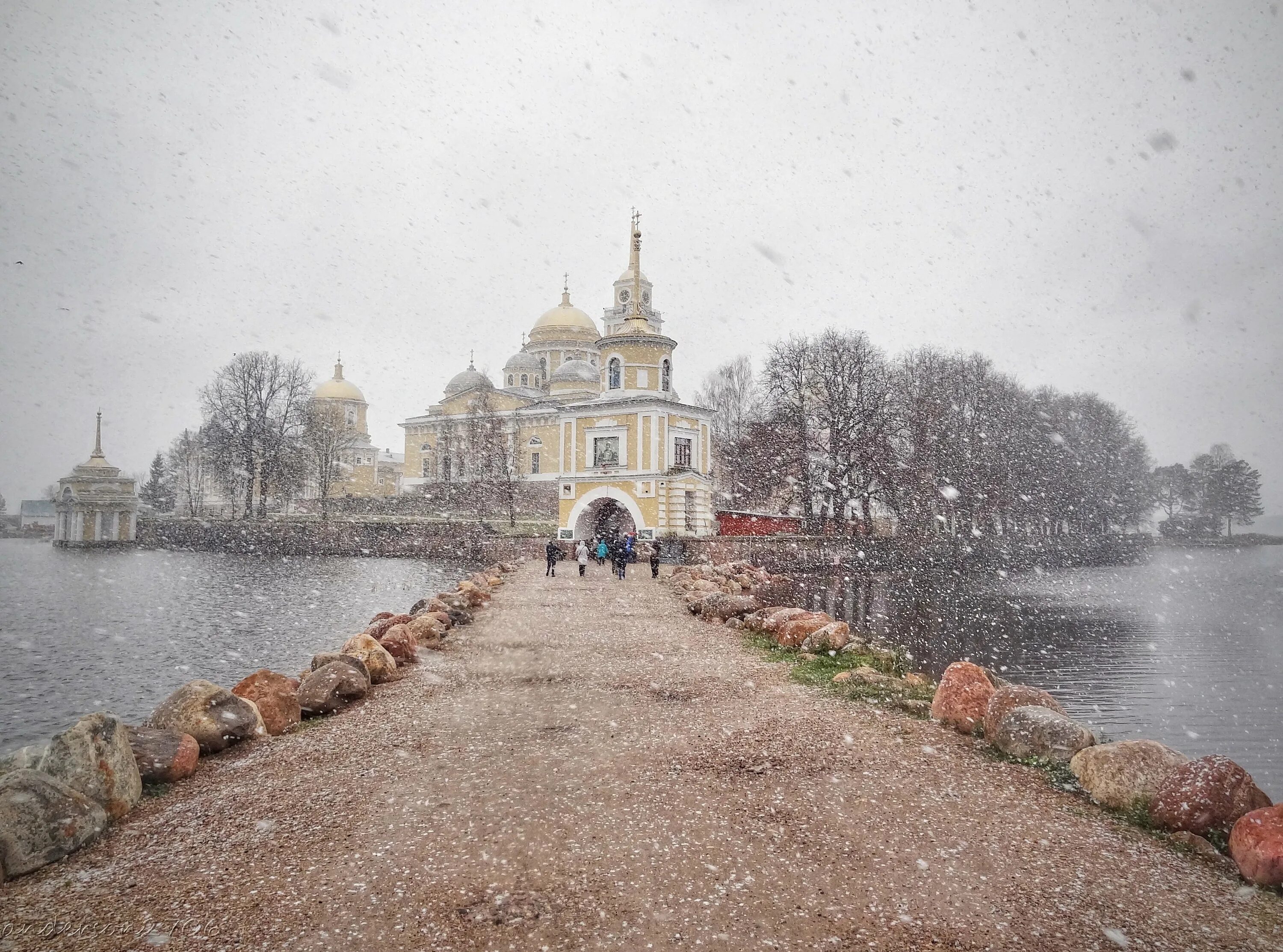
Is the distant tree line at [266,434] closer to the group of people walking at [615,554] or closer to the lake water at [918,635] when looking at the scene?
the lake water at [918,635]

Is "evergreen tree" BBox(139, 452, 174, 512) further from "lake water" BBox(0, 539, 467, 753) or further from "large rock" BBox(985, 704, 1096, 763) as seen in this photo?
"large rock" BBox(985, 704, 1096, 763)

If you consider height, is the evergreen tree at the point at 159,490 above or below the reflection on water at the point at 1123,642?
above

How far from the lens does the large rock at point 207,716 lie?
6.77 m

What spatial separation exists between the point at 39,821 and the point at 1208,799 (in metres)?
7.75

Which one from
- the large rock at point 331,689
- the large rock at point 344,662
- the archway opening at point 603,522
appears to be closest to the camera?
the large rock at point 331,689

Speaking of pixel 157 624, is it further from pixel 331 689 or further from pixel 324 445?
pixel 324 445

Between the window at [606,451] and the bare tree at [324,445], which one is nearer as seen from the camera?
the window at [606,451]

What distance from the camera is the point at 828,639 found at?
11250 millimetres

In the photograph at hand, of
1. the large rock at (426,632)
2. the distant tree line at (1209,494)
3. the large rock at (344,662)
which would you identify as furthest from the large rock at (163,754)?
the distant tree line at (1209,494)

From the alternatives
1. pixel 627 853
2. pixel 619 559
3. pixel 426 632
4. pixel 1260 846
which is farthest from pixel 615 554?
pixel 1260 846

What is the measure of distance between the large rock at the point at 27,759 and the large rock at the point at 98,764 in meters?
0.15

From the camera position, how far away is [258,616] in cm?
2106

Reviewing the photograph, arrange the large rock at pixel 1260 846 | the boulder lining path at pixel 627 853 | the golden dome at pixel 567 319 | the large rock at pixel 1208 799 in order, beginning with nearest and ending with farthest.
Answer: the boulder lining path at pixel 627 853, the large rock at pixel 1260 846, the large rock at pixel 1208 799, the golden dome at pixel 567 319

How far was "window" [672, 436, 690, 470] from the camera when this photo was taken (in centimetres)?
3603
